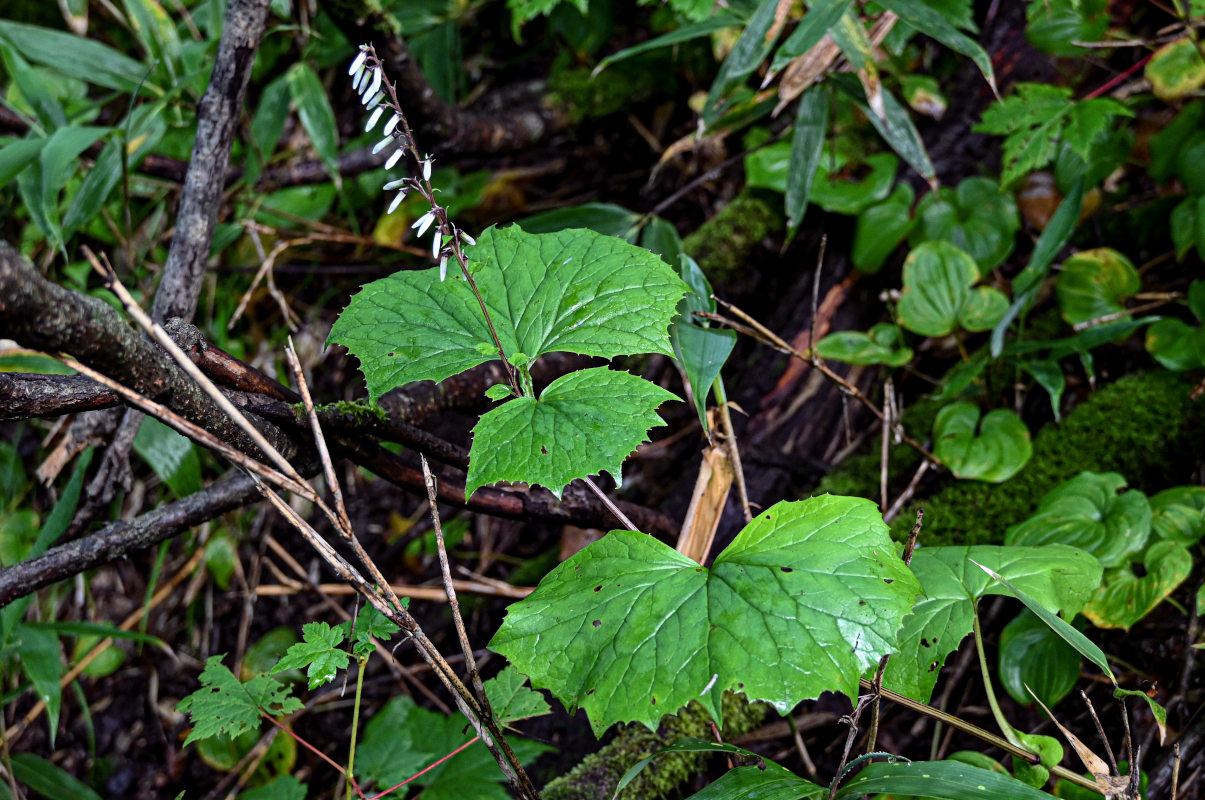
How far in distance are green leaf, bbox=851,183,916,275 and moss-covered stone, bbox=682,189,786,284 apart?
30 centimetres

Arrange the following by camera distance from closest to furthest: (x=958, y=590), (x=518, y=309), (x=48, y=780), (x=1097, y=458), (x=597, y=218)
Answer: (x=958, y=590), (x=518, y=309), (x=1097, y=458), (x=48, y=780), (x=597, y=218)

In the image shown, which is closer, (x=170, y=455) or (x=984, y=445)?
(x=984, y=445)

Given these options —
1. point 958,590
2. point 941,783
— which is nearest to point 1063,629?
point 958,590

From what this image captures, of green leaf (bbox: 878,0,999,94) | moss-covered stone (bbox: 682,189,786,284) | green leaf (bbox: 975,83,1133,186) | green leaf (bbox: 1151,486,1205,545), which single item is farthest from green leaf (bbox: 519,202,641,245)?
green leaf (bbox: 1151,486,1205,545)

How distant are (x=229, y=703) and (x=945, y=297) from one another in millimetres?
2040

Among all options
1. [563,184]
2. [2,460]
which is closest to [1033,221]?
[563,184]

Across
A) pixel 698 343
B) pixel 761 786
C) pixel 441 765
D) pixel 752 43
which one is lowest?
pixel 441 765

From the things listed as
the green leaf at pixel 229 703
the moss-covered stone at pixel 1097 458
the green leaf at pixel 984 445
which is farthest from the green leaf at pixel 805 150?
the green leaf at pixel 229 703

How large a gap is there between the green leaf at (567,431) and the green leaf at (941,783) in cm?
59

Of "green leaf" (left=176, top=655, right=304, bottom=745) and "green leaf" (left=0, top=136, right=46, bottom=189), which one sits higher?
"green leaf" (left=0, top=136, right=46, bottom=189)

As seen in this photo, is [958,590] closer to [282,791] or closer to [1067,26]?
[282,791]

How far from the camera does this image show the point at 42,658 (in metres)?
2.11

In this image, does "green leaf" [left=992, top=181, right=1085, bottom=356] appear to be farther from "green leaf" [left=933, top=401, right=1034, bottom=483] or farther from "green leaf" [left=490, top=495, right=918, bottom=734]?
"green leaf" [left=490, top=495, right=918, bottom=734]

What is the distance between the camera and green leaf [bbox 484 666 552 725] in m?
1.40
